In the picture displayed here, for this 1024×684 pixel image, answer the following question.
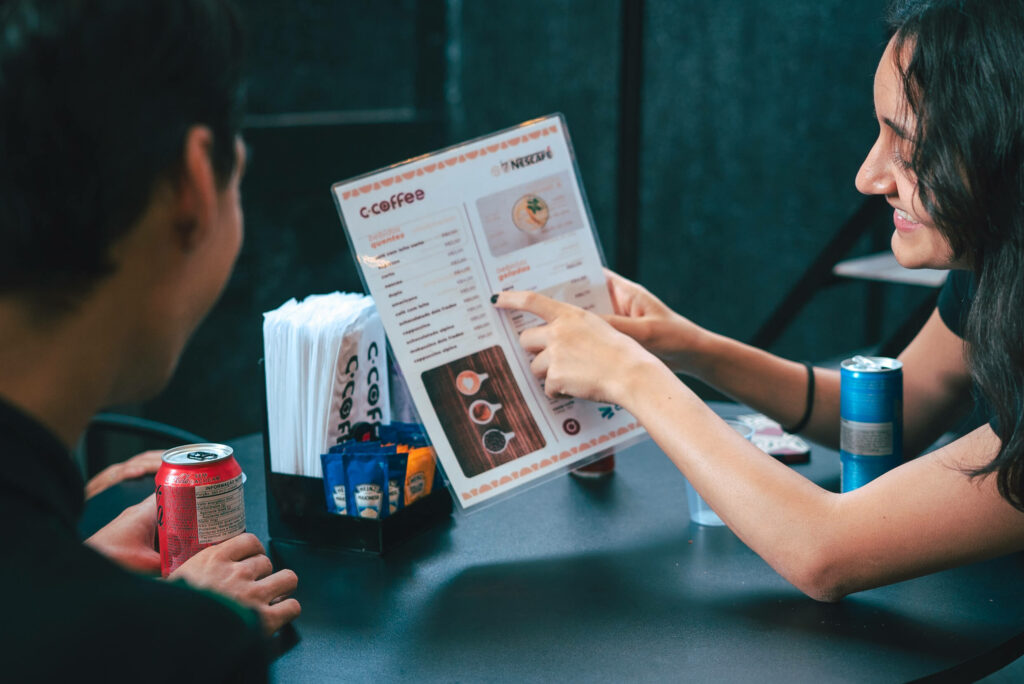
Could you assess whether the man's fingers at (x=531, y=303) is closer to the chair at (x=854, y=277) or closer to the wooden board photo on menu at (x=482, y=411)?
the wooden board photo on menu at (x=482, y=411)

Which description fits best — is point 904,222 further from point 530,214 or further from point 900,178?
point 530,214

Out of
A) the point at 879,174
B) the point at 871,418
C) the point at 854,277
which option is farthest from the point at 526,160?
the point at 854,277

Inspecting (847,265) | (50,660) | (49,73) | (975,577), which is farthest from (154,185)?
(847,265)

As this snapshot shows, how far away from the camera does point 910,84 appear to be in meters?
1.10

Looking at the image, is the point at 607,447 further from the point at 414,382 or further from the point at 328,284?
the point at 328,284

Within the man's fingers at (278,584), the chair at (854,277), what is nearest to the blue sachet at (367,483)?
the man's fingers at (278,584)

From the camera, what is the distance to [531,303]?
3.99 ft

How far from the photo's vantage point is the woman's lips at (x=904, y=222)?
1.15m

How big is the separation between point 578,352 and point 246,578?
0.46 metres

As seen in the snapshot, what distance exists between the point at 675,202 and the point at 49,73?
3.33 m

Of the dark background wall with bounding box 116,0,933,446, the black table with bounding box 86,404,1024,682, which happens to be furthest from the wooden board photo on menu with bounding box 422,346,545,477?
the dark background wall with bounding box 116,0,933,446

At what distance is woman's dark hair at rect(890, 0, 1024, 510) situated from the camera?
1.01 m

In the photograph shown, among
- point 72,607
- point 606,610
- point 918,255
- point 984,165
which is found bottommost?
point 606,610

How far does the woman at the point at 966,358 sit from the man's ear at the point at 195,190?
21.8 inches
